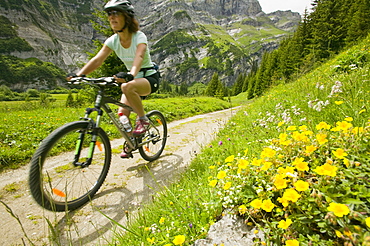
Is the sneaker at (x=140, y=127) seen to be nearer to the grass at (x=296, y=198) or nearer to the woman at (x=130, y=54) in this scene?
the woman at (x=130, y=54)

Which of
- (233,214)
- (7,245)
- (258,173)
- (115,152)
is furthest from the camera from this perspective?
(115,152)

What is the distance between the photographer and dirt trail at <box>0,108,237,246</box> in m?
2.11

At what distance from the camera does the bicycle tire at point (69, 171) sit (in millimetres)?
2283

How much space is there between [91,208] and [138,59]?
2.71 metres

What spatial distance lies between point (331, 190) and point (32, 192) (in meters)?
3.00

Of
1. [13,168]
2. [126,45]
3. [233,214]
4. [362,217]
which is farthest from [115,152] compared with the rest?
[362,217]

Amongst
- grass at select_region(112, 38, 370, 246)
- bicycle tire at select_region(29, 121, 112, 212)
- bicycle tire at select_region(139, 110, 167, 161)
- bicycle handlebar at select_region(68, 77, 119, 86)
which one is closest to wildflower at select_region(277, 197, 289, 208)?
grass at select_region(112, 38, 370, 246)

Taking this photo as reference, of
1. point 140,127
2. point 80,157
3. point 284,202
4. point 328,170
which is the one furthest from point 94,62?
point 328,170

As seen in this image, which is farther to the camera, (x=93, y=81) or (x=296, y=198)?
(x=93, y=81)

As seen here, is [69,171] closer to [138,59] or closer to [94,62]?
[94,62]

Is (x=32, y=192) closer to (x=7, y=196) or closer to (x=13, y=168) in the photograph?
(x=7, y=196)

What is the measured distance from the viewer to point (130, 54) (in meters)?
3.92

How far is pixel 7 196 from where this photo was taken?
9.68 feet

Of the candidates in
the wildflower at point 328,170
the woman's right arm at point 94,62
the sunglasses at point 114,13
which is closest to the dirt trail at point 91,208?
the wildflower at point 328,170
